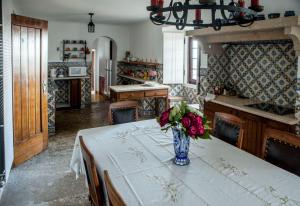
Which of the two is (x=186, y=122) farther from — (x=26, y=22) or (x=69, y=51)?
(x=69, y=51)

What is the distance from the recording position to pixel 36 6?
5344 mm

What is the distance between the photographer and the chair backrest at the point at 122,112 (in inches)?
129

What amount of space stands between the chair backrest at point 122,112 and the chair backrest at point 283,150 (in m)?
1.60

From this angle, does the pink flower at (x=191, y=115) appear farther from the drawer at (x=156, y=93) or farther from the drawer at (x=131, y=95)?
the drawer at (x=156, y=93)

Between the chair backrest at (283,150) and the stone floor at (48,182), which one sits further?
the stone floor at (48,182)

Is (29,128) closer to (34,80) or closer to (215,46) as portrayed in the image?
(34,80)

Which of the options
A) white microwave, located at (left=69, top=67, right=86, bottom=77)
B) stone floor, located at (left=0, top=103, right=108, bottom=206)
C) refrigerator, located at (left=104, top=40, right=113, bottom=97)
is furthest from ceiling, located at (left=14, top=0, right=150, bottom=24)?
refrigerator, located at (left=104, top=40, right=113, bottom=97)

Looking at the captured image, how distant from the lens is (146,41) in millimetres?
7273

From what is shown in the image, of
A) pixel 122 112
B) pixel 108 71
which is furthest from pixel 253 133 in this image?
pixel 108 71

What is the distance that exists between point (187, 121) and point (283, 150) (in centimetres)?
85

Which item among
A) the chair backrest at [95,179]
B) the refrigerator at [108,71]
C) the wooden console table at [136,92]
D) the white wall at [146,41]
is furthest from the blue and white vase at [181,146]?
the refrigerator at [108,71]

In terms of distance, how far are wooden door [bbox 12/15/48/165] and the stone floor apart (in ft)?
0.78

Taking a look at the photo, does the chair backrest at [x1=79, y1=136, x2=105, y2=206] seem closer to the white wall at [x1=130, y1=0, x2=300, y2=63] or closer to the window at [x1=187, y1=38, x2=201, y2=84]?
the white wall at [x1=130, y1=0, x2=300, y2=63]

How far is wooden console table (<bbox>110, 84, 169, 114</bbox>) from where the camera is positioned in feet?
18.3
